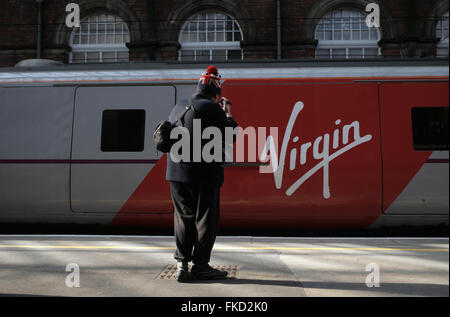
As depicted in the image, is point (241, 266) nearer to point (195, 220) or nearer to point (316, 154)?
point (195, 220)

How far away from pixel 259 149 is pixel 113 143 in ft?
7.09

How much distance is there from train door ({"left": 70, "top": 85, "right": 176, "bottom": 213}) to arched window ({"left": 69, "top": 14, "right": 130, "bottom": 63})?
28.1 feet

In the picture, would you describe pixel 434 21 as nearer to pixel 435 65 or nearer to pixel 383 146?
pixel 435 65

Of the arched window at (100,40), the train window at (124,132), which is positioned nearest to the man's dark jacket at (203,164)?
the train window at (124,132)

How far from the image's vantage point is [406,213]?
5.88 meters

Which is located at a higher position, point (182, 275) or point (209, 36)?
point (209, 36)

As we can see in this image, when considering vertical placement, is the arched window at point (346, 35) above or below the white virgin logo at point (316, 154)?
above

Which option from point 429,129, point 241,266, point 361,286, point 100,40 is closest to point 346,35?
point 100,40

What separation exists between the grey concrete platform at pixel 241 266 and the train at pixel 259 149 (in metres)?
1.16

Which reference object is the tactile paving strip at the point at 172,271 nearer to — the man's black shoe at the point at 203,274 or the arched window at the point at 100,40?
the man's black shoe at the point at 203,274

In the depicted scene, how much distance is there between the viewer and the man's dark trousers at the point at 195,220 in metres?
3.30

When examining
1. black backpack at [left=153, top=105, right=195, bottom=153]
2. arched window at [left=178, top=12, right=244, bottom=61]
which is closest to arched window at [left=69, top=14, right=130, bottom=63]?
arched window at [left=178, top=12, right=244, bottom=61]

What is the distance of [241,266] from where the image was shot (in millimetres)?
3666

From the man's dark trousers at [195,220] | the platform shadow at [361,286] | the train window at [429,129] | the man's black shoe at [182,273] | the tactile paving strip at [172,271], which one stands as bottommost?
the platform shadow at [361,286]
